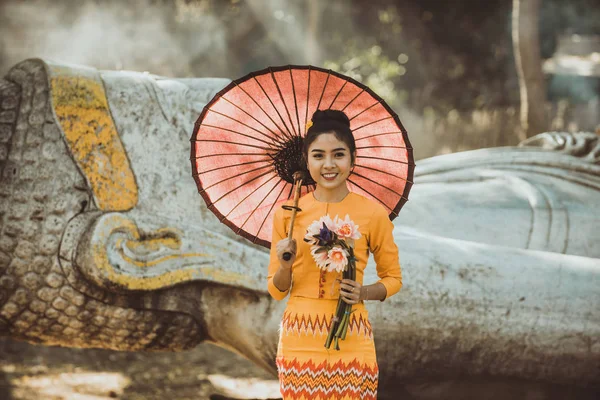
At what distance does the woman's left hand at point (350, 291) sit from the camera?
1898 mm

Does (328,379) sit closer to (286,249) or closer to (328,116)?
(286,249)

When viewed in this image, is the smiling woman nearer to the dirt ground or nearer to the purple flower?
the purple flower

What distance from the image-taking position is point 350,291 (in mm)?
1902

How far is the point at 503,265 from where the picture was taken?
299 cm

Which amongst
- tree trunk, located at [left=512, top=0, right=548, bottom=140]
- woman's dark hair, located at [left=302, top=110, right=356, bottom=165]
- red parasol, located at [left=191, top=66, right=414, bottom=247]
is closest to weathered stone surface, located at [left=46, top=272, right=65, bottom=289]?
red parasol, located at [left=191, top=66, right=414, bottom=247]

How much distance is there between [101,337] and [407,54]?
40.0 feet

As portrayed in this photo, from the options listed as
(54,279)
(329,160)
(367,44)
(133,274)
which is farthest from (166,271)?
(367,44)

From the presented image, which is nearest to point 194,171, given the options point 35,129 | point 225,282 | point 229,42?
point 225,282

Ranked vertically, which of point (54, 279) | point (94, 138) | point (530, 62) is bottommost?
point (54, 279)

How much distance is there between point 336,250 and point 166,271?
1257mm

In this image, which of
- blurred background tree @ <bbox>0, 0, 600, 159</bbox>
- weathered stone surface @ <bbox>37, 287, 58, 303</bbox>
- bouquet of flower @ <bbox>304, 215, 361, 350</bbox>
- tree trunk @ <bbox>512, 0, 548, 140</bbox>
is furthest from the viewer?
blurred background tree @ <bbox>0, 0, 600, 159</bbox>

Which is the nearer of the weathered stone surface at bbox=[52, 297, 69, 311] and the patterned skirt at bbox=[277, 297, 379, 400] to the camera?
the patterned skirt at bbox=[277, 297, 379, 400]

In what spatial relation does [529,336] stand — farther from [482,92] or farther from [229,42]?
[482,92]

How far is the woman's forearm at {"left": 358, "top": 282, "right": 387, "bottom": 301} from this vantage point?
1938mm
